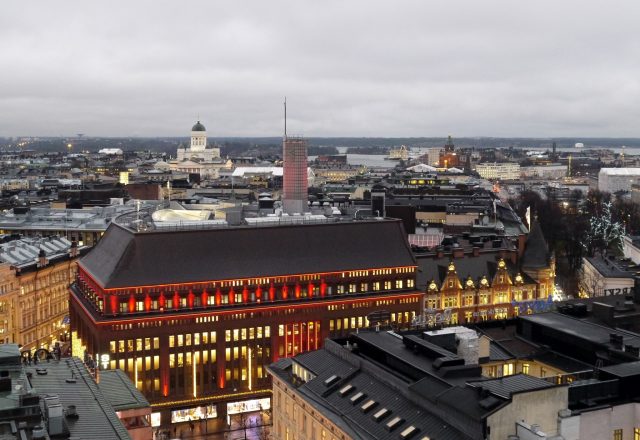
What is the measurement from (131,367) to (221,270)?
18.1 metres

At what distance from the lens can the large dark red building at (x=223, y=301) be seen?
113 m

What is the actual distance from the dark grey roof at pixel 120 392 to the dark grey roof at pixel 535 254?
A: 89606mm

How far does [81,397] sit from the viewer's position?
65.9m

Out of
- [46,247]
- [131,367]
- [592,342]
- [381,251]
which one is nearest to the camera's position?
[592,342]

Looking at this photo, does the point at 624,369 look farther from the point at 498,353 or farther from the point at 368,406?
the point at 368,406

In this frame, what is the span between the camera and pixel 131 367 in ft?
369

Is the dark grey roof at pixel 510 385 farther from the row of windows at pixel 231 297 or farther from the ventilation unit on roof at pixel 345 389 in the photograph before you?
the row of windows at pixel 231 297

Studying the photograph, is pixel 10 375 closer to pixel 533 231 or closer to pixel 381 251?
pixel 381 251

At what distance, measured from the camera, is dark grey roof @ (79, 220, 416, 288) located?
116m

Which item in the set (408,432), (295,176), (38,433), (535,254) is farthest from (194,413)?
(535,254)

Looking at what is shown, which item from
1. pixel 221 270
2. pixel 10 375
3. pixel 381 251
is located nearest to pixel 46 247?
pixel 221 270

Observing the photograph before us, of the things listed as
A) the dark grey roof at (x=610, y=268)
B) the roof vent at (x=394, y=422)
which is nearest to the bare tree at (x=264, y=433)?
the roof vent at (x=394, y=422)

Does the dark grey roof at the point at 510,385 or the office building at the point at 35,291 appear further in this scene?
the office building at the point at 35,291

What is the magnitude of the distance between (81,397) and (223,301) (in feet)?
173
